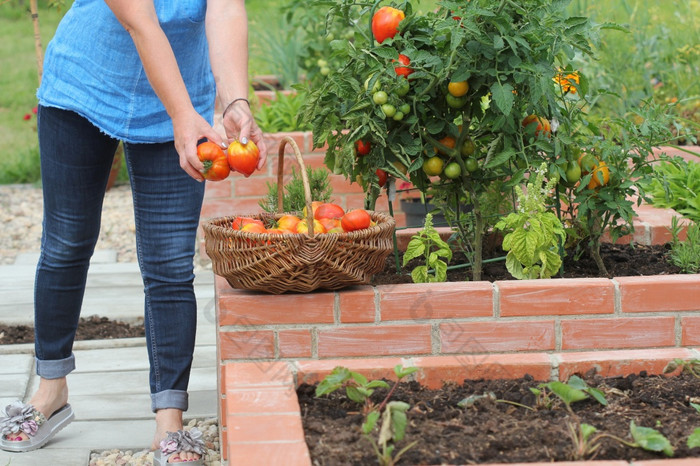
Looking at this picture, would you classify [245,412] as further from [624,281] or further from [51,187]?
[624,281]

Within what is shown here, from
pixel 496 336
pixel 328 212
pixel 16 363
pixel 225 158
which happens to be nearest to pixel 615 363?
pixel 496 336

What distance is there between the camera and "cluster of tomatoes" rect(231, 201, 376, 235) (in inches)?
92.4

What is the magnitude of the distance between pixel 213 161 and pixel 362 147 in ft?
2.22

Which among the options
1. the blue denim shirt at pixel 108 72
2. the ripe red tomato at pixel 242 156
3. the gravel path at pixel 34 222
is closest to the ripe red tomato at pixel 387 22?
the blue denim shirt at pixel 108 72

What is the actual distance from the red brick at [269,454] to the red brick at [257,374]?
0.34 meters

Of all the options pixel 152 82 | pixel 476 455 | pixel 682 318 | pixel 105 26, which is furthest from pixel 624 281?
pixel 105 26

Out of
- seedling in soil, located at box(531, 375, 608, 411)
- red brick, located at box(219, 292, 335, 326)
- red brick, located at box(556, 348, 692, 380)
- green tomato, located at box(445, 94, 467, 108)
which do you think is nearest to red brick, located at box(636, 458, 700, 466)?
seedling in soil, located at box(531, 375, 608, 411)

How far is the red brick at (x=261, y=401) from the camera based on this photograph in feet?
6.31

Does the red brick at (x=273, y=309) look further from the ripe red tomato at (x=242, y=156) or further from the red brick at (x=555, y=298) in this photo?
the red brick at (x=555, y=298)

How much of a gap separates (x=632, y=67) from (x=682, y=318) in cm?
364

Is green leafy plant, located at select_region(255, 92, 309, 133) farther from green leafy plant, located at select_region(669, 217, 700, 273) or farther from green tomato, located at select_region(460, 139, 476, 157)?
green leafy plant, located at select_region(669, 217, 700, 273)

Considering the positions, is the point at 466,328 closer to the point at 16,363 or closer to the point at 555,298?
the point at 555,298

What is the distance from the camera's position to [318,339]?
235cm

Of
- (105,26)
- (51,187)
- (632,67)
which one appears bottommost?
(51,187)
